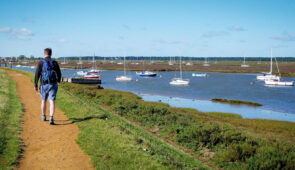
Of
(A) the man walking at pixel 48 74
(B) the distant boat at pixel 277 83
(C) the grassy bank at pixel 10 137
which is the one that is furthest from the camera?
(B) the distant boat at pixel 277 83

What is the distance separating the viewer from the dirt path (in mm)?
6342

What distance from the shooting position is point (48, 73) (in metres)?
9.33

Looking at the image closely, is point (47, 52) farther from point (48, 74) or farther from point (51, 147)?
point (51, 147)

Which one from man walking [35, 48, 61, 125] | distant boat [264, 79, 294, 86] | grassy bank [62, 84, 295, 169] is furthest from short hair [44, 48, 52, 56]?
distant boat [264, 79, 294, 86]

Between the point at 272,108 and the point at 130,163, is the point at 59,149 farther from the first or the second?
the point at 272,108

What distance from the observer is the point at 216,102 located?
39844 millimetres

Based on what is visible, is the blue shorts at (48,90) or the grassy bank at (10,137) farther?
the blue shorts at (48,90)

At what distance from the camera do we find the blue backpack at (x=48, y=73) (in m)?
9.27

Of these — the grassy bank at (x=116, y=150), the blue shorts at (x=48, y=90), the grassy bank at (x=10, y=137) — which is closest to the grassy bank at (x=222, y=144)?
the grassy bank at (x=116, y=150)

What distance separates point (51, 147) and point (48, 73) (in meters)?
2.92

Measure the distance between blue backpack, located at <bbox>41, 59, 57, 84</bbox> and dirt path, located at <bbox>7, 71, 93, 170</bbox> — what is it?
157 centimetres

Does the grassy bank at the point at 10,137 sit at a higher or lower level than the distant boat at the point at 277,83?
higher

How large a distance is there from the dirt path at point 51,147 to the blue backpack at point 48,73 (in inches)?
61.9

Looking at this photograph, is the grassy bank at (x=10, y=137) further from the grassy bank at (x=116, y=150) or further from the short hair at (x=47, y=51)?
the short hair at (x=47, y=51)
